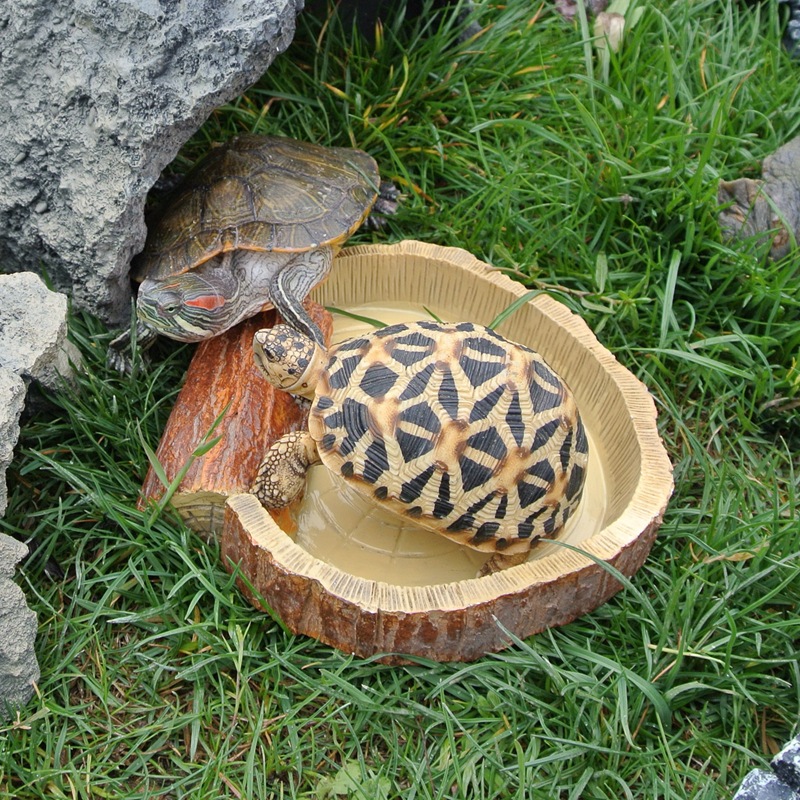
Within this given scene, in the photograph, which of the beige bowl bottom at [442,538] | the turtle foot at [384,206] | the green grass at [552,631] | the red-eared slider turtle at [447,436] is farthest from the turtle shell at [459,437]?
the turtle foot at [384,206]

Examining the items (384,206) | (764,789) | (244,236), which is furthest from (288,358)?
(764,789)

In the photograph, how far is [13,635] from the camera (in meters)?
2.22

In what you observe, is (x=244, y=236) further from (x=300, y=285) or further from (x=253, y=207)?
(x=300, y=285)

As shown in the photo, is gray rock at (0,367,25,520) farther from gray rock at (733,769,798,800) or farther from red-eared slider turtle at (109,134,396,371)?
gray rock at (733,769,798,800)

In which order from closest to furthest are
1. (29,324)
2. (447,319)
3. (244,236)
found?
(29,324), (244,236), (447,319)

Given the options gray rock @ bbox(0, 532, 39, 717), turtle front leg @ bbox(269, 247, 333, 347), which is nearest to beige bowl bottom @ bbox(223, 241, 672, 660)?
turtle front leg @ bbox(269, 247, 333, 347)

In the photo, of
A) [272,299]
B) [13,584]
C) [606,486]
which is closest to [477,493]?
[606,486]

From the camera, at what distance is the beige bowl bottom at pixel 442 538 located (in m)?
2.25

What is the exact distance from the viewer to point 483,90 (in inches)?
144

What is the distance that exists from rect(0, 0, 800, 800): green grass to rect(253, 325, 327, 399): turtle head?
0.47 m

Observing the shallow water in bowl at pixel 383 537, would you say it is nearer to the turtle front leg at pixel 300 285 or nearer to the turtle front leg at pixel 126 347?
the turtle front leg at pixel 300 285

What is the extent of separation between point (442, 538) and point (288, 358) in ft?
2.24

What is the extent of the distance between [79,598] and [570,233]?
6.60 feet

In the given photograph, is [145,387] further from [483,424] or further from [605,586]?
[605,586]
